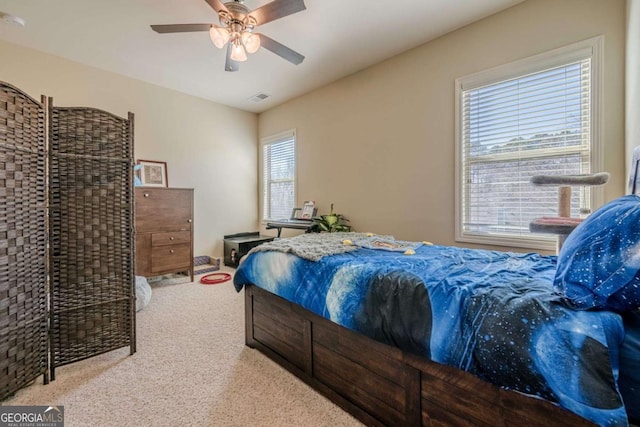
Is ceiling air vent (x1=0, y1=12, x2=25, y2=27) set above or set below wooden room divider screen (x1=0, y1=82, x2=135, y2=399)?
above

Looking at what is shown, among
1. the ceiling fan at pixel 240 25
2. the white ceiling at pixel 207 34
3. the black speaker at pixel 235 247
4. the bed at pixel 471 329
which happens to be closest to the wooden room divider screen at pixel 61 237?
the ceiling fan at pixel 240 25

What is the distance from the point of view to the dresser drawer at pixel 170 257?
3.45 meters

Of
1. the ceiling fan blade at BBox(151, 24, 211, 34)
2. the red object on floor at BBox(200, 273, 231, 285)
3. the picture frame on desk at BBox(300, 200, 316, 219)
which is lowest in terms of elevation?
the red object on floor at BBox(200, 273, 231, 285)

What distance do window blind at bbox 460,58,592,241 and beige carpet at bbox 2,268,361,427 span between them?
216cm

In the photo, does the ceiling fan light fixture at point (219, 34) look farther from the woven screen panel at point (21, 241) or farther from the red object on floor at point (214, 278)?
the red object on floor at point (214, 278)

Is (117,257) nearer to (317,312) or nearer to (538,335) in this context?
(317,312)

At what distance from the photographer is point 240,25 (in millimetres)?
2125

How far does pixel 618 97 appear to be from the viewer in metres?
1.96

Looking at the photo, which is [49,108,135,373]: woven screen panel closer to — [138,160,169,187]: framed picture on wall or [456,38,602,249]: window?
[138,160,169,187]: framed picture on wall

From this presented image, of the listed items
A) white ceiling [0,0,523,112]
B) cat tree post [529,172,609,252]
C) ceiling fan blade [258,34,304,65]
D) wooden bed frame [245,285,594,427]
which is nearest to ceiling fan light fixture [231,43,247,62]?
ceiling fan blade [258,34,304,65]

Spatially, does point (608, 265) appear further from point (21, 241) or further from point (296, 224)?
point (296, 224)

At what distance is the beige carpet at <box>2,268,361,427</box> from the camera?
137 cm

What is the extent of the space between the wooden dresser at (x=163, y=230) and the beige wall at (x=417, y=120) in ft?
5.70

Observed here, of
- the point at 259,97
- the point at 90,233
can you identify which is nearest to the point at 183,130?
the point at 259,97
